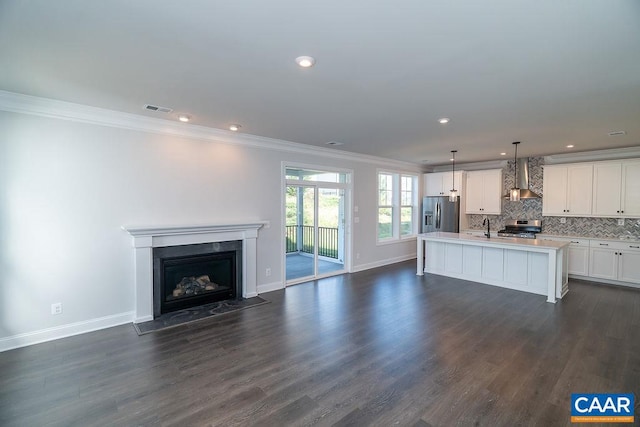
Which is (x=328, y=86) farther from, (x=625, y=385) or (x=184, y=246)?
(x=625, y=385)

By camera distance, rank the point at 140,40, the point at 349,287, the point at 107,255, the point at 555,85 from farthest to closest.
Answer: the point at 349,287
the point at 107,255
the point at 555,85
the point at 140,40

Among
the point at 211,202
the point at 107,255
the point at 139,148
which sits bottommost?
the point at 107,255

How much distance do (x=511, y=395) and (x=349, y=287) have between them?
323 cm

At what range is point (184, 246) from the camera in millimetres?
4289

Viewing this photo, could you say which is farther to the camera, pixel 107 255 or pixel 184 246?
pixel 184 246

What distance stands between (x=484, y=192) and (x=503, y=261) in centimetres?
260

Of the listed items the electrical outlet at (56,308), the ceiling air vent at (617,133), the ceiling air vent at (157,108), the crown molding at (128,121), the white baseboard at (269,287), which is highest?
the ceiling air vent at (617,133)

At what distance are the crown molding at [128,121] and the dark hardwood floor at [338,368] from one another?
2.59 meters

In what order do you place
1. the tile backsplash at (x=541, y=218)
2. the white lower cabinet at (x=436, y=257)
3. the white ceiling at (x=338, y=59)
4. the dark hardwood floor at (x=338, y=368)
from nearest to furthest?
the white ceiling at (x=338, y=59) → the dark hardwood floor at (x=338, y=368) → the tile backsplash at (x=541, y=218) → the white lower cabinet at (x=436, y=257)

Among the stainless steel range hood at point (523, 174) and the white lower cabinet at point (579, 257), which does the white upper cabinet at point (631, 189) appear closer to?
the white lower cabinet at point (579, 257)

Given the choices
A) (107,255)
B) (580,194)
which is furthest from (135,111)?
(580,194)

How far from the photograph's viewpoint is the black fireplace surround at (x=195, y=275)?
412 centimetres

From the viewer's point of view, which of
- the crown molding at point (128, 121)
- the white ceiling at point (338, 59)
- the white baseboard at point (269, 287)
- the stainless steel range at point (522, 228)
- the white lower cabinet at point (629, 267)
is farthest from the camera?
the stainless steel range at point (522, 228)

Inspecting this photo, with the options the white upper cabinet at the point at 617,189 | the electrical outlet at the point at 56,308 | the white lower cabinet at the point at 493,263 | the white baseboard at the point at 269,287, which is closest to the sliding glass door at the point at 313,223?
the white baseboard at the point at 269,287
